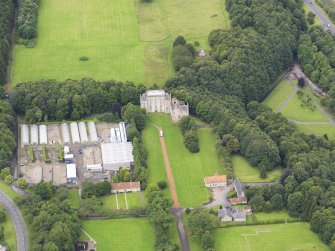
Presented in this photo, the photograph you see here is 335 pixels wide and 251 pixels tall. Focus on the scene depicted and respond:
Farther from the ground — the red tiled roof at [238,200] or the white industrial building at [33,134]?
the red tiled roof at [238,200]

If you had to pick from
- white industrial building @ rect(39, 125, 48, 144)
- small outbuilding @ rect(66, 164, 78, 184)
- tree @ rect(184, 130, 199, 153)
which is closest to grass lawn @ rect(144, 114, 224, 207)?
tree @ rect(184, 130, 199, 153)

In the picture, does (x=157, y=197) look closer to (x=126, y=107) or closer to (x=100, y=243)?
(x=100, y=243)

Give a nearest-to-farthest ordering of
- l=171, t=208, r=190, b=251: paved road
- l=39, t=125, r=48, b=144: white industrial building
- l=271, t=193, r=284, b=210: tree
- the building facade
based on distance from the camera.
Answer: l=171, t=208, r=190, b=251: paved road, l=271, t=193, r=284, b=210: tree, l=39, t=125, r=48, b=144: white industrial building, the building facade

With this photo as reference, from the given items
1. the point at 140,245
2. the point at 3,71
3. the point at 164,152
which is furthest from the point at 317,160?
the point at 3,71

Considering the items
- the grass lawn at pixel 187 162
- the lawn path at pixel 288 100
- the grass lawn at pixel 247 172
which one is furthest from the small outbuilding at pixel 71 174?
the lawn path at pixel 288 100

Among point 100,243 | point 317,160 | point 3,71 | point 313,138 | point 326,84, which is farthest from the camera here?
point 326,84

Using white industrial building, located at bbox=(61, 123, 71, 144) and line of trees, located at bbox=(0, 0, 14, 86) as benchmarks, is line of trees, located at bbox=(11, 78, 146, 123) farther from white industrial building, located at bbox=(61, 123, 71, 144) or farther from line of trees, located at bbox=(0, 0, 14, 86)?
line of trees, located at bbox=(0, 0, 14, 86)

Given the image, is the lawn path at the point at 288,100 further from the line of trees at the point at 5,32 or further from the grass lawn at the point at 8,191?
the grass lawn at the point at 8,191
